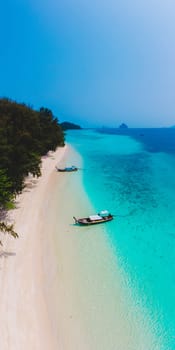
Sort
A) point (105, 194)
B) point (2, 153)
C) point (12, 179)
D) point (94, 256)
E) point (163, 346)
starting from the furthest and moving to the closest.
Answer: point (105, 194), point (12, 179), point (2, 153), point (94, 256), point (163, 346)

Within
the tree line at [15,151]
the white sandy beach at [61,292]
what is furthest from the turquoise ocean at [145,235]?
the tree line at [15,151]

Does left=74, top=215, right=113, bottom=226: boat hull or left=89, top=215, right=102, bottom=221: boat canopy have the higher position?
left=89, top=215, right=102, bottom=221: boat canopy

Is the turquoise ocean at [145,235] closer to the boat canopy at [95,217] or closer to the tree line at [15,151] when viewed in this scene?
the boat canopy at [95,217]

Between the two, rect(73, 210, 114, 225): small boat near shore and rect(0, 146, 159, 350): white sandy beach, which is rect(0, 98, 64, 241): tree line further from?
rect(73, 210, 114, 225): small boat near shore

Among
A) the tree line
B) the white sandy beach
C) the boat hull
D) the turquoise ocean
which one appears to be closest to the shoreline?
the white sandy beach

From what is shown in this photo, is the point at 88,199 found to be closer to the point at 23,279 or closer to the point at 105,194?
the point at 105,194

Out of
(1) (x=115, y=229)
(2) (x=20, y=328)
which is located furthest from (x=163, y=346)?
(1) (x=115, y=229)

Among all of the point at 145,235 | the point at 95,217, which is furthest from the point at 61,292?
the point at 145,235
